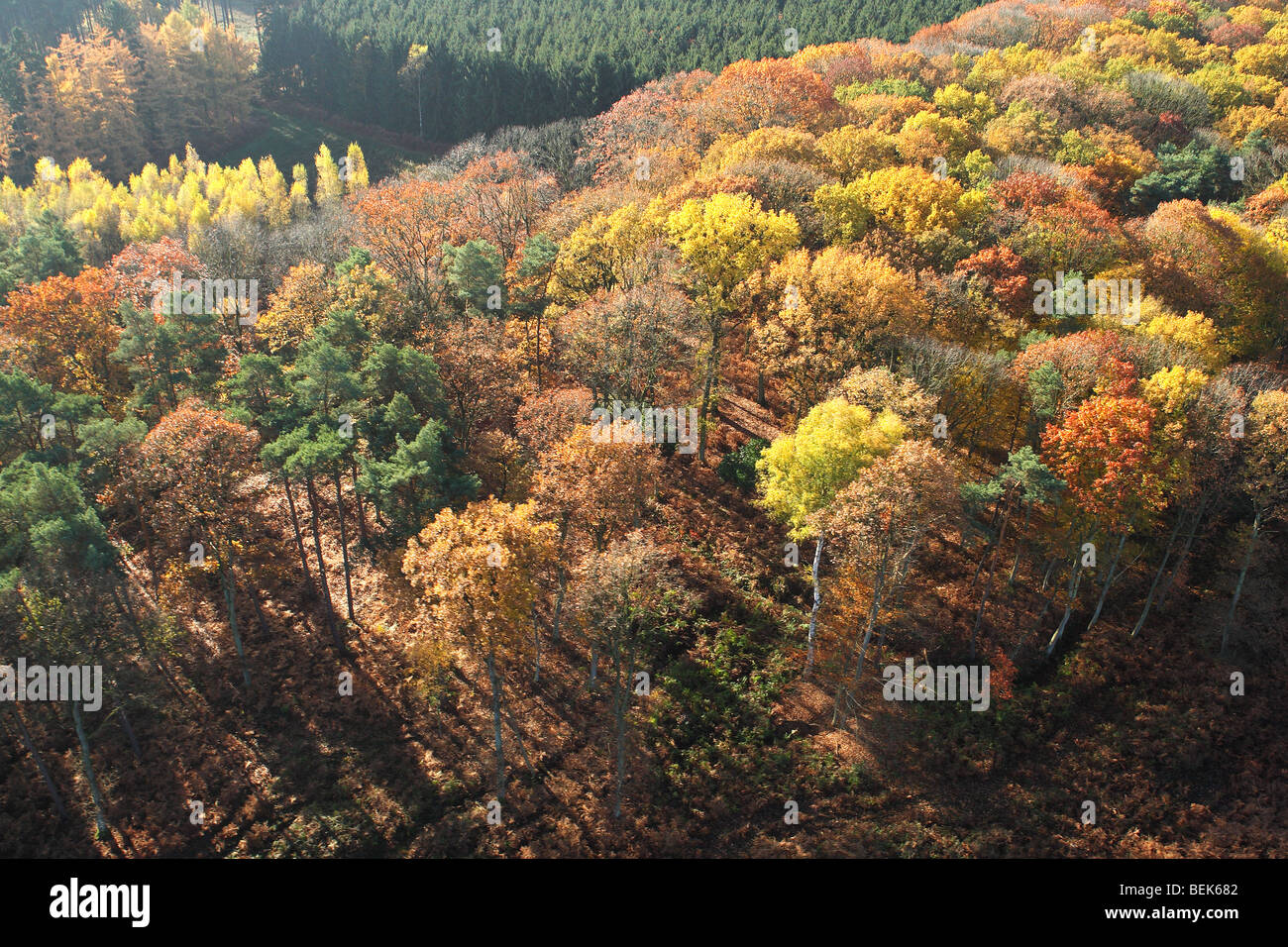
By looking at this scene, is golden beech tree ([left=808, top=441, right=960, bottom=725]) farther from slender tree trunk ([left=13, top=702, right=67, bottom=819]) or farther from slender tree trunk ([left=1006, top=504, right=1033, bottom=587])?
slender tree trunk ([left=13, top=702, right=67, bottom=819])

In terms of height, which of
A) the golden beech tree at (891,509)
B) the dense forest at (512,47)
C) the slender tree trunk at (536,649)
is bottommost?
the slender tree trunk at (536,649)

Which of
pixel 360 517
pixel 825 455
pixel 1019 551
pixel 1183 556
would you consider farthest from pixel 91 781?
pixel 1183 556

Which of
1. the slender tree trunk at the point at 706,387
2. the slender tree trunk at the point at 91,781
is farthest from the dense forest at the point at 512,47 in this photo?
the slender tree trunk at the point at 91,781

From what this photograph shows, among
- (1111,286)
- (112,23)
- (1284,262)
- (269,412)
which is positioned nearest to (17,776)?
(269,412)

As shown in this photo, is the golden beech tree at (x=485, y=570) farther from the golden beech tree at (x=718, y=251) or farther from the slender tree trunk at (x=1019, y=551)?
the slender tree trunk at (x=1019, y=551)

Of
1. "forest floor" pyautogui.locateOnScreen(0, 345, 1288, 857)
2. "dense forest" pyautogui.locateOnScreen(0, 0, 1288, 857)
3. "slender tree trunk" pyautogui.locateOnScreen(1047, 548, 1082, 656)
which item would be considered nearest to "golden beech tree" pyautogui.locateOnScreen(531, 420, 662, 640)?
"dense forest" pyautogui.locateOnScreen(0, 0, 1288, 857)
